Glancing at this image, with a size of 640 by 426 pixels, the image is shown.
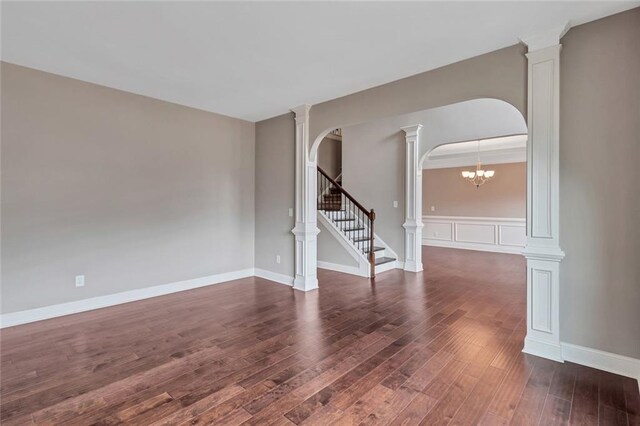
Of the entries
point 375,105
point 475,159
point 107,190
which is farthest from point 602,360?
point 475,159

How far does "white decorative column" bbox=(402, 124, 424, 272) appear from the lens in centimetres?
600

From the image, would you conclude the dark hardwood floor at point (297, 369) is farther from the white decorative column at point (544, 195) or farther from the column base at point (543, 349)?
the white decorative column at point (544, 195)

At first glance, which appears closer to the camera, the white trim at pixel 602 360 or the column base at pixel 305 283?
the white trim at pixel 602 360

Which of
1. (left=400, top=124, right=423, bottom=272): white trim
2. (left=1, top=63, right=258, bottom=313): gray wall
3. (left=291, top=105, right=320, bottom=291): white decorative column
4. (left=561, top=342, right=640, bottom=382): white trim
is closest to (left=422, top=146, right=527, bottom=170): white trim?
(left=400, top=124, right=423, bottom=272): white trim

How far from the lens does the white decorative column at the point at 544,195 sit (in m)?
2.57

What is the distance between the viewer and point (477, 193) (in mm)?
8883

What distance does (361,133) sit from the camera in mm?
7023

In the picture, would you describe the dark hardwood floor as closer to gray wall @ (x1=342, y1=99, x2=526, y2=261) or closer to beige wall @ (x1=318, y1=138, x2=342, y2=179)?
gray wall @ (x1=342, y1=99, x2=526, y2=261)

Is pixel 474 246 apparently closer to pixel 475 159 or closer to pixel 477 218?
pixel 477 218

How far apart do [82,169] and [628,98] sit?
5.33 metres

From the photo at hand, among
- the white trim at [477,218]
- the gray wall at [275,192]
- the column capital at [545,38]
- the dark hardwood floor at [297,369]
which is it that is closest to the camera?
the dark hardwood floor at [297,369]

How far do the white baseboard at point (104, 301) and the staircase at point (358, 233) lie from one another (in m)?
2.06

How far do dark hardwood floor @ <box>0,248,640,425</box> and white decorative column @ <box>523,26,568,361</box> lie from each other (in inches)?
11.2

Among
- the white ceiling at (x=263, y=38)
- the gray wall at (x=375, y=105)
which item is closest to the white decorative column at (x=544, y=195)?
the gray wall at (x=375, y=105)
